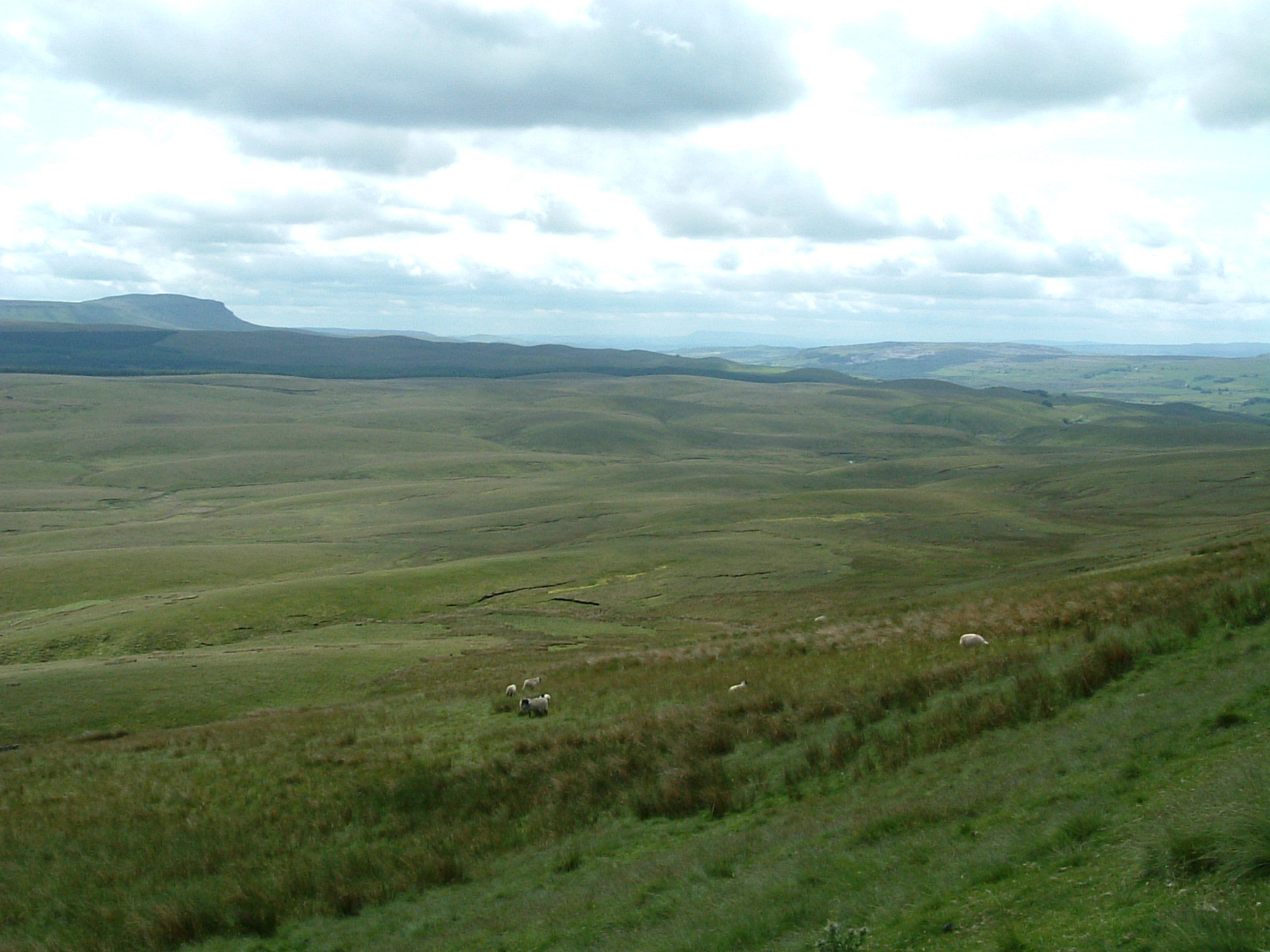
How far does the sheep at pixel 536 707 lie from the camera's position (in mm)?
21606

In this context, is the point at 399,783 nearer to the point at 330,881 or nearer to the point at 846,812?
the point at 330,881

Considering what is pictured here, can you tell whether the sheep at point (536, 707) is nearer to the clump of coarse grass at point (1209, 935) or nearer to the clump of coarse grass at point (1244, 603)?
the clump of coarse grass at point (1244, 603)

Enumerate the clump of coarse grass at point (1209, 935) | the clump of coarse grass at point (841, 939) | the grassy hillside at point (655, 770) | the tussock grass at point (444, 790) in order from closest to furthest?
the clump of coarse grass at point (1209, 935)
the clump of coarse grass at point (841, 939)
the grassy hillside at point (655, 770)
the tussock grass at point (444, 790)

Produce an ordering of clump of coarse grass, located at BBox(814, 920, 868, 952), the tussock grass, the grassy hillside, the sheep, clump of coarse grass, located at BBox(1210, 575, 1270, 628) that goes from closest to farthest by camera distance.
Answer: clump of coarse grass, located at BBox(814, 920, 868, 952)
the grassy hillside
the tussock grass
clump of coarse grass, located at BBox(1210, 575, 1270, 628)
the sheep

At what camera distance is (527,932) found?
10789 mm

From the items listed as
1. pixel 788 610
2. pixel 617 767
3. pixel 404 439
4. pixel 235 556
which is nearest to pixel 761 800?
pixel 617 767

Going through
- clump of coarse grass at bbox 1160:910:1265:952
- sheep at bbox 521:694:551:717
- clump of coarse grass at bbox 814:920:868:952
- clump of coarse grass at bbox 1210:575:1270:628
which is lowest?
sheep at bbox 521:694:551:717

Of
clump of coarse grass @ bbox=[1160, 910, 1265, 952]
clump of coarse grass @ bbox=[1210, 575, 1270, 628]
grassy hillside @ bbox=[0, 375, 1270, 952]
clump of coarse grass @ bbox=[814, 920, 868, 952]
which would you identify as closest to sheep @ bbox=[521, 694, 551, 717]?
grassy hillside @ bbox=[0, 375, 1270, 952]

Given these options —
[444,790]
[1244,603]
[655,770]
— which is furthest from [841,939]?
[1244,603]

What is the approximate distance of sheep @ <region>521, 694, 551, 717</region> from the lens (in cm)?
2161

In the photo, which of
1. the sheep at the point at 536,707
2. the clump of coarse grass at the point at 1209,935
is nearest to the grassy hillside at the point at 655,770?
the clump of coarse grass at the point at 1209,935

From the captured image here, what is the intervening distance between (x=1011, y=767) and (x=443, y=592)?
45858mm

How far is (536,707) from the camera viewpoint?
2169cm

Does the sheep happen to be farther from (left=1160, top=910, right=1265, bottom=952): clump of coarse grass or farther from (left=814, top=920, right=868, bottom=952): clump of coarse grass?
(left=1160, top=910, right=1265, bottom=952): clump of coarse grass
